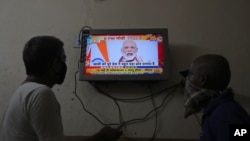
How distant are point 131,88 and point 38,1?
1.11 m

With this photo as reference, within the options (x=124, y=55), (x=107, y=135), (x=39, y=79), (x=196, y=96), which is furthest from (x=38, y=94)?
(x=124, y=55)

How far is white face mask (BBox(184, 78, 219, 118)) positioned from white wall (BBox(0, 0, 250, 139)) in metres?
0.94

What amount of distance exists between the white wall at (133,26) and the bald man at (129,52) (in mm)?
217

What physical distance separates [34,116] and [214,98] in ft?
2.65

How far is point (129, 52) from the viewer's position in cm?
257

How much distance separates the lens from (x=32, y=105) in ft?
4.53

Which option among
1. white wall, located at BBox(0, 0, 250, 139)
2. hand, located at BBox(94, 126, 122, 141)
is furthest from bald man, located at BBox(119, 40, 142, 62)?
hand, located at BBox(94, 126, 122, 141)

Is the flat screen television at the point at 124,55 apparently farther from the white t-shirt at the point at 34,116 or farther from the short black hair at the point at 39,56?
the white t-shirt at the point at 34,116

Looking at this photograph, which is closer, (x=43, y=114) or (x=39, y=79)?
(x=43, y=114)

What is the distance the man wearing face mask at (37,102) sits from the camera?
138cm

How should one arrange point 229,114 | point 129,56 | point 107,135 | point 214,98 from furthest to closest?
point 129,56
point 107,135
point 214,98
point 229,114

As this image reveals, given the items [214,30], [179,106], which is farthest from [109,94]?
[214,30]

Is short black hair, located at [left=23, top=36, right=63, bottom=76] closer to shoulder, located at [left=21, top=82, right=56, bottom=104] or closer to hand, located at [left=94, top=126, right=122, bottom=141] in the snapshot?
shoulder, located at [left=21, top=82, right=56, bottom=104]

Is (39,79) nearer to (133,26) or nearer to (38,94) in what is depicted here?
(38,94)
